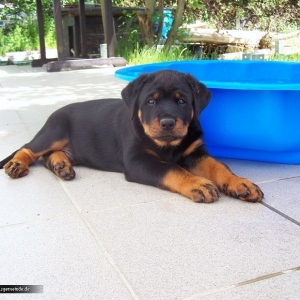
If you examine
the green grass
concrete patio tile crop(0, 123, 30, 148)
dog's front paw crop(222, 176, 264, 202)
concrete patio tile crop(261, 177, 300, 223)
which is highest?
the green grass

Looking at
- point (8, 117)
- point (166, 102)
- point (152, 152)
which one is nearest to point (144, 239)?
point (152, 152)

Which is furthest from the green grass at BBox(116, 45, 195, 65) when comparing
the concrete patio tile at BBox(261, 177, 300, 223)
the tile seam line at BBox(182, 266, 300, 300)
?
the tile seam line at BBox(182, 266, 300, 300)

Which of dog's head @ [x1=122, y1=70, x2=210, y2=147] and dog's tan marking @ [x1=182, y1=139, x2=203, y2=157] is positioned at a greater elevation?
dog's head @ [x1=122, y1=70, x2=210, y2=147]

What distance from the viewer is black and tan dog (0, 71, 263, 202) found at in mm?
2623

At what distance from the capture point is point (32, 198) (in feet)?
8.83

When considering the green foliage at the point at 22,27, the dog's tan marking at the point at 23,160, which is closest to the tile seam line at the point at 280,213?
the dog's tan marking at the point at 23,160

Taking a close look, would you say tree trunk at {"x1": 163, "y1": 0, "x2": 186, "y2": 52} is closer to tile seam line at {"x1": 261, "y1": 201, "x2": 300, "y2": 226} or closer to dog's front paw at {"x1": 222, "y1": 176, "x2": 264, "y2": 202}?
dog's front paw at {"x1": 222, "y1": 176, "x2": 264, "y2": 202}

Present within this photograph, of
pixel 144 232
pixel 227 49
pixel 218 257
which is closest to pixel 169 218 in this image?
pixel 144 232

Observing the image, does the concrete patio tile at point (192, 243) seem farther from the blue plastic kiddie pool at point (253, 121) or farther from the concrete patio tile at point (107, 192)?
the blue plastic kiddie pool at point (253, 121)

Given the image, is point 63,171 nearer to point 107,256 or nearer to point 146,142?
point 146,142

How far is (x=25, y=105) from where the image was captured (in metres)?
5.63

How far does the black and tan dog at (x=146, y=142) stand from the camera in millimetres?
2623

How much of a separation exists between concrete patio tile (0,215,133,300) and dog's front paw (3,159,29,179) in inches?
31.6

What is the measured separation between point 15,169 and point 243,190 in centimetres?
157
